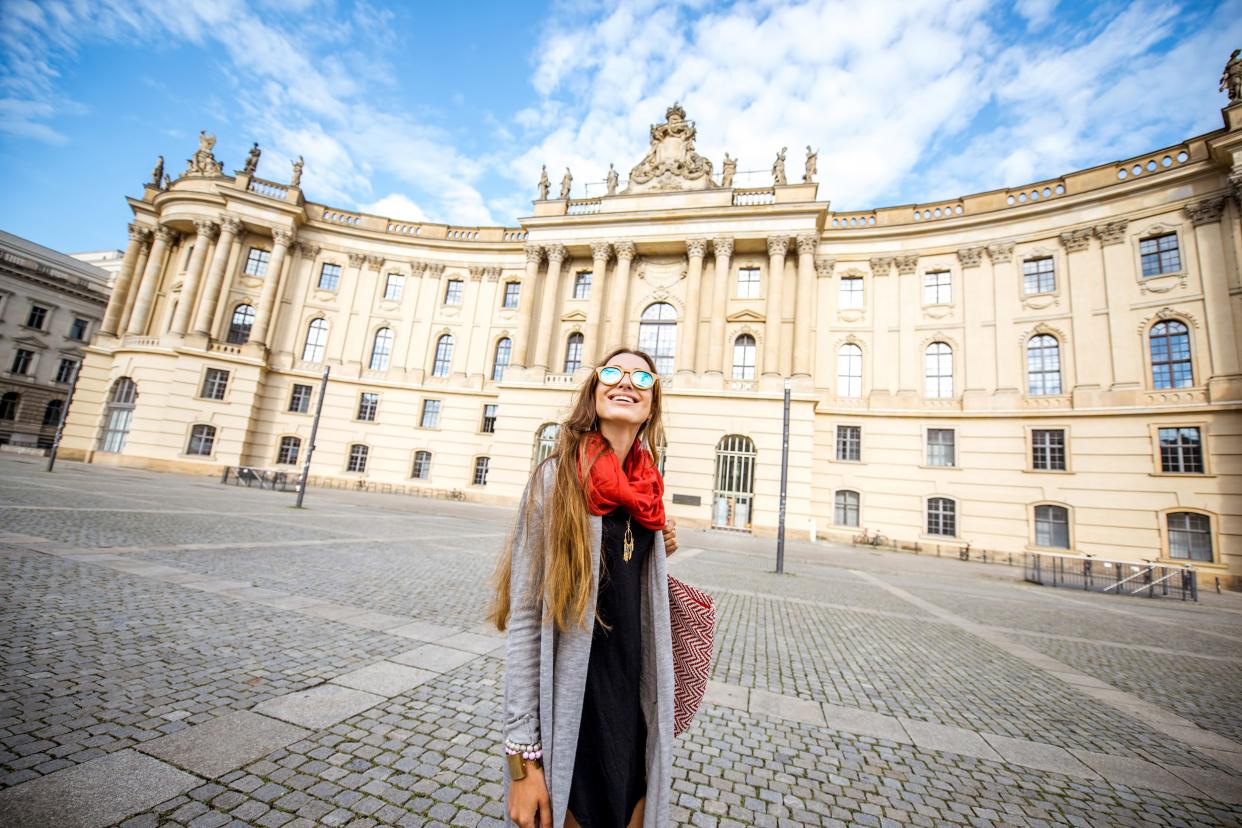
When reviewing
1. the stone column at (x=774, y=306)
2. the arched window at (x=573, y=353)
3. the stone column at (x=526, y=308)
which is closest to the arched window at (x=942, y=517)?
the stone column at (x=774, y=306)

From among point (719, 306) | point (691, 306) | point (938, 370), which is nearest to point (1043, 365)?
point (938, 370)

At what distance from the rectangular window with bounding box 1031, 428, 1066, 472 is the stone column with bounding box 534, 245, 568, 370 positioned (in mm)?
22205

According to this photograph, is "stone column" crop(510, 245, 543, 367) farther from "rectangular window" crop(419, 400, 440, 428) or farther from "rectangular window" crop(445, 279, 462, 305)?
"rectangular window" crop(419, 400, 440, 428)

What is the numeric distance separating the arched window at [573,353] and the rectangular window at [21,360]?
43.8 metres

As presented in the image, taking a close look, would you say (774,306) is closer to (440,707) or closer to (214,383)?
(440,707)

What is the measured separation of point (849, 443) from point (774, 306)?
24.8ft

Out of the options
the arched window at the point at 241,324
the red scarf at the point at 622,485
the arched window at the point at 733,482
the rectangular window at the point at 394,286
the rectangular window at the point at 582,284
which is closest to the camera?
the red scarf at the point at 622,485

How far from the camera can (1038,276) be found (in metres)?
21.6

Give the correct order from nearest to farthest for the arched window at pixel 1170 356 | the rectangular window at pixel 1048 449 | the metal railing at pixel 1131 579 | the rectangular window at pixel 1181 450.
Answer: the metal railing at pixel 1131 579 → the rectangular window at pixel 1181 450 → the arched window at pixel 1170 356 → the rectangular window at pixel 1048 449

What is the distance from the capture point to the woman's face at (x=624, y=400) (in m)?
1.82

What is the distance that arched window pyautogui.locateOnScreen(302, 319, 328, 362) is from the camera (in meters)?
29.2

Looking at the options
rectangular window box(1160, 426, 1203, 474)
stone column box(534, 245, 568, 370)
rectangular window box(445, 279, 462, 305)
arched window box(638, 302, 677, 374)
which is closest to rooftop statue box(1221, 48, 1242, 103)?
rectangular window box(1160, 426, 1203, 474)

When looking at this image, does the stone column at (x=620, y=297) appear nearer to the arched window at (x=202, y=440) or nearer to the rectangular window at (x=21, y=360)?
the arched window at (x=202, y=440)

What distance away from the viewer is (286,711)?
3.03 m
